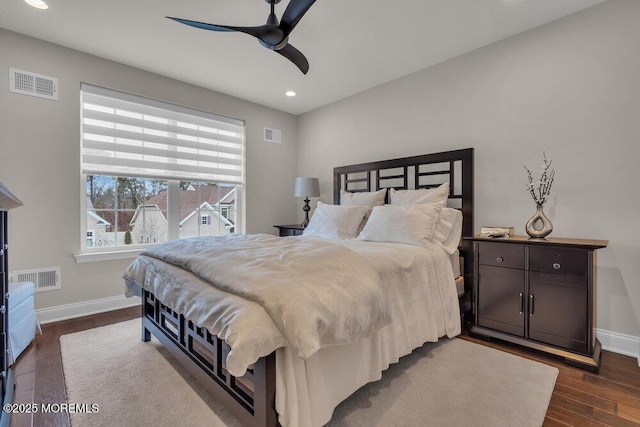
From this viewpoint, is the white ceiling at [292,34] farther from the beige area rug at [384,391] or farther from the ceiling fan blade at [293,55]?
the beige area rug at [384,391]

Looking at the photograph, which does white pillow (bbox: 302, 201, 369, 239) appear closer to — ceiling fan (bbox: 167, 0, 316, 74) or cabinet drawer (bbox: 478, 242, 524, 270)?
cabinet drawer (bbox: 478, 242, 524, 270)

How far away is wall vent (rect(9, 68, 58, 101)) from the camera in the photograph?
2.70 m

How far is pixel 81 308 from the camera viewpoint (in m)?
3.03

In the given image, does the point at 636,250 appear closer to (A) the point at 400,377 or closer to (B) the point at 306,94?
(A) the point at 400,377

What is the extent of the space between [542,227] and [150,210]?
4.10 metres

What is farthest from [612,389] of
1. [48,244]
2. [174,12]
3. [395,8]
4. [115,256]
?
[48,244]

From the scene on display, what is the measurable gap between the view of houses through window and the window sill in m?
0.15

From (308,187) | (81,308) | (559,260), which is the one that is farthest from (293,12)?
(81,308)

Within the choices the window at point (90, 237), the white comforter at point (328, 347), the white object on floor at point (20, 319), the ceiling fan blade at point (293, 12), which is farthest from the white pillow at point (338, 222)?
the white object on floor at point (20, 319)

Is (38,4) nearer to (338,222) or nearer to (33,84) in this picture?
(33,84)

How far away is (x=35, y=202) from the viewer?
9.17ft

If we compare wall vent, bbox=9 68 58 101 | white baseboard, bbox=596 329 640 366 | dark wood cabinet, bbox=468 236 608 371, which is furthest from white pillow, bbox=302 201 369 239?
wall vent, bbox=9 68 58 101

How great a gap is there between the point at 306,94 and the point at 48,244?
3400mm

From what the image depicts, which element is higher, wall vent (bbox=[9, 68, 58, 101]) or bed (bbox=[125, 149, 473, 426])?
wall vent (bbox=[9, 68, 58, 101])
